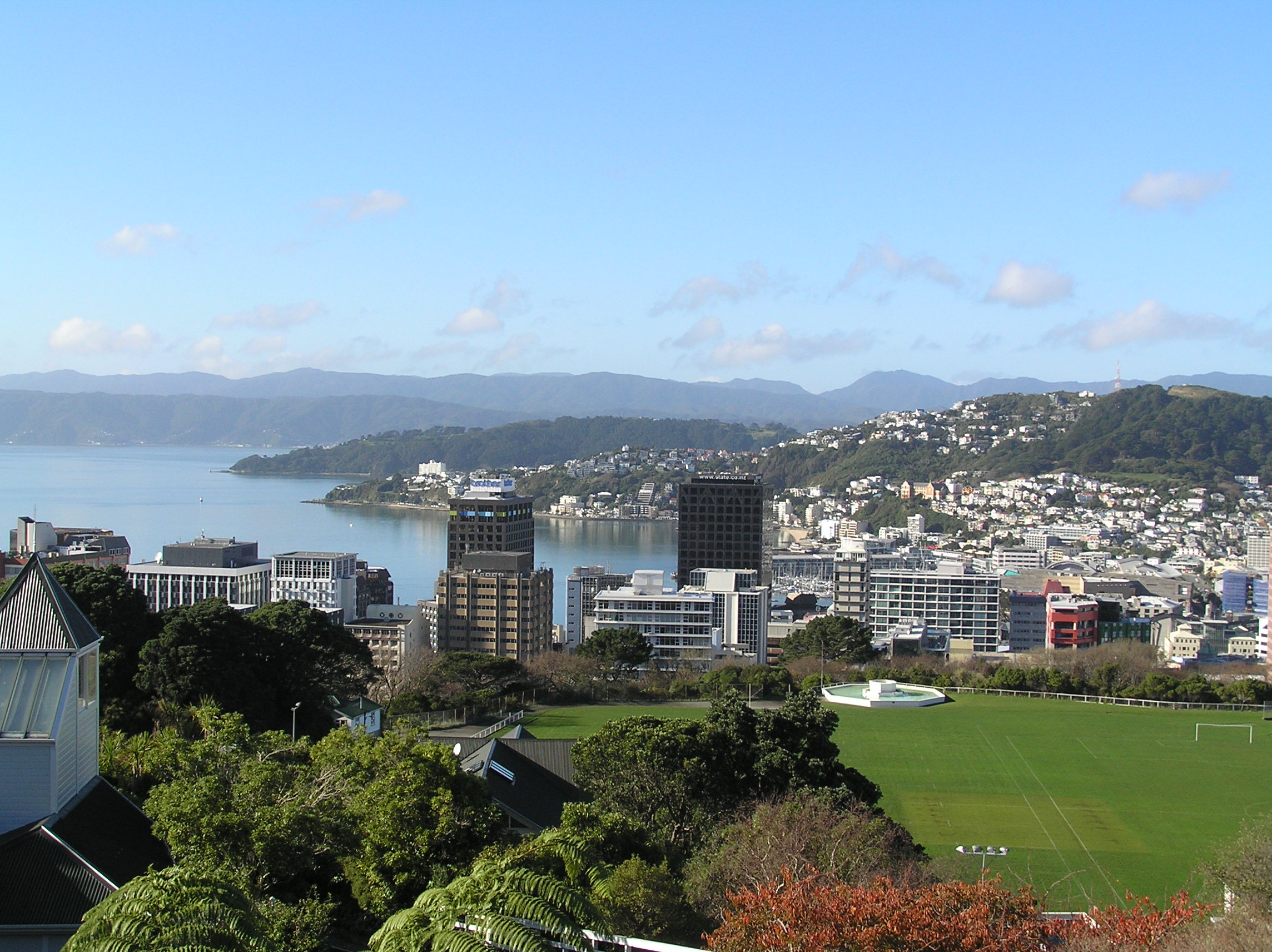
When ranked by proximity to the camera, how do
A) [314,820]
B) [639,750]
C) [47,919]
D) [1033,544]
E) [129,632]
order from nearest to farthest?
[47,919], [314,820], [639,750], [129,632], [1033,544]

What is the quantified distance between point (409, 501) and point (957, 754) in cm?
5940

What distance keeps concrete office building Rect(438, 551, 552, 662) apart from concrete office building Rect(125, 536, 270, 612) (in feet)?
20.6

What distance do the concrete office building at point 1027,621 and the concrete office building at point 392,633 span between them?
51.2 ft

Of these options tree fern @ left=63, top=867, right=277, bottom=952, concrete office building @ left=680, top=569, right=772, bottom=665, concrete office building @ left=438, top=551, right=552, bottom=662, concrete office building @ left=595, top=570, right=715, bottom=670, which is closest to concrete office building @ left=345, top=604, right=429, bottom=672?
concrete office building @ left=438, top=551, right=552, bottom=662

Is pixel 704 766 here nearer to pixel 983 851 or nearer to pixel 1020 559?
pixel 983 851

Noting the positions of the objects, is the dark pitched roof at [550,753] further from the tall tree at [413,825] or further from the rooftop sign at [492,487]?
the rooftop sign at [492,487]

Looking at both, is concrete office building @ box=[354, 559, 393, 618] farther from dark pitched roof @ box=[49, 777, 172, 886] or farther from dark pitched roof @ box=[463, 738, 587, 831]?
dark pitched roof @ box=[49, 777, 172, 886]

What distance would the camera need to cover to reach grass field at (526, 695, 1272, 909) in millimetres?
9469

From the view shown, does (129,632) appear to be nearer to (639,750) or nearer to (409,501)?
(639,750)

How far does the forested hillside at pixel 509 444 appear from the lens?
314 ft

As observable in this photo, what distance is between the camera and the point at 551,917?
9.23ft

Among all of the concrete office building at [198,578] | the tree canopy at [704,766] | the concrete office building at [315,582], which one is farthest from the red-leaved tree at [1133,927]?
the concrete office building at [315,582]

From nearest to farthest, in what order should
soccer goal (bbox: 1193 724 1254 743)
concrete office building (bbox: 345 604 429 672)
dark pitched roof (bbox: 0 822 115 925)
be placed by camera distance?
dark pitched roof (bbox: 0 822 115 925) → soccer goal (bbox: 1193 724 1254 743) → concrete office building (bbox: 345 604 429 672)

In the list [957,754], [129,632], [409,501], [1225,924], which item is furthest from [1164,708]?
[409,501]
